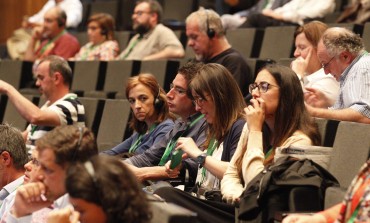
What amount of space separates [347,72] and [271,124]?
44cm

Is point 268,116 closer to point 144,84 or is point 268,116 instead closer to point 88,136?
point 88,136

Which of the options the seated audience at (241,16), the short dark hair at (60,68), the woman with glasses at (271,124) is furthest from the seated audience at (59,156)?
the seated audience at (241,16)

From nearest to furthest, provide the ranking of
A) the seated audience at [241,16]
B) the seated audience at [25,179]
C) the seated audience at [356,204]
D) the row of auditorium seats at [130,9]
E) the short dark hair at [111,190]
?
the short dark hair at [111,190]
the seated audience at [356,204]
the seated audience at [25,179]
the seated audience at [241,16]
the row of auditorium seats at [130,9]

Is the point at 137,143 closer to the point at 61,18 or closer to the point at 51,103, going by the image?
the point at 51,103

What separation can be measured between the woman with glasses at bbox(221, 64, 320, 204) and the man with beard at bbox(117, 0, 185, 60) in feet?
6.75

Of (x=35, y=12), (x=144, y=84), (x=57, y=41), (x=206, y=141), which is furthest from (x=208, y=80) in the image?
(x=35, y=12)

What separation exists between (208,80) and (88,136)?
732 millimetres

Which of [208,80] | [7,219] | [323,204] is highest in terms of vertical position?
[208,80]

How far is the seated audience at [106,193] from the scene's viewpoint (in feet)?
5.03

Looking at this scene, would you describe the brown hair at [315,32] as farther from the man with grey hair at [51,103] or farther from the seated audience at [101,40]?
the seated audience at [101,40]

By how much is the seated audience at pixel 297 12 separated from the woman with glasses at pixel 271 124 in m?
1.84

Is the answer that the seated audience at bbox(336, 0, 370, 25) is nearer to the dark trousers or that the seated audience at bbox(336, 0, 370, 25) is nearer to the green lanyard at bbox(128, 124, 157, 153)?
the green lanyard at bbox(128, 124, 157, 153)

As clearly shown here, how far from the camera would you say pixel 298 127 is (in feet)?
7.66

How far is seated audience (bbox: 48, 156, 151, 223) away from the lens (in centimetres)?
153
